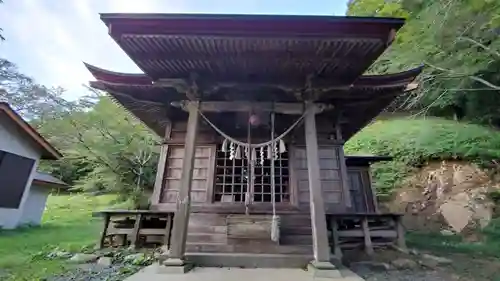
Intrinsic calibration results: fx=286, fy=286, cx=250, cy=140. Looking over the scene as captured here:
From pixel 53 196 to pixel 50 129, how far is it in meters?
4.32

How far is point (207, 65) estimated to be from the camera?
4051 mm

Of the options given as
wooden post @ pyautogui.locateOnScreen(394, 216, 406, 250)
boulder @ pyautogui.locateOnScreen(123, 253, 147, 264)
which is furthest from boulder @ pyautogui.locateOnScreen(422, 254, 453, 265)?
boulder @ pyautogui.locateOnScreen(123, 253, 147, 264)

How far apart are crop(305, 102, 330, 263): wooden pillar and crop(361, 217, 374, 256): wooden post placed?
1.84 meters

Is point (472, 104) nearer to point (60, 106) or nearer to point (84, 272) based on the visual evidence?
point (84, 272)

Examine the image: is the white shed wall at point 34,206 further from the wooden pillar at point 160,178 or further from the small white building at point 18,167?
the wooden pillar at point 160,178

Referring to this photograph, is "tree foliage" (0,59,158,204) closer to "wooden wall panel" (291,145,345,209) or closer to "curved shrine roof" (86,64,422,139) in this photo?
"curved shrine roof" (86,64,422,139)

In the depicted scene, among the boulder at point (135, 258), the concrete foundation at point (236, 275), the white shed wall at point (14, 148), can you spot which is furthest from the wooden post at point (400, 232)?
the white shed wall at point (14, 148)

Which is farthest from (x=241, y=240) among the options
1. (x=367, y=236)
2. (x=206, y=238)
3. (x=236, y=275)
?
(x=367, y=236)

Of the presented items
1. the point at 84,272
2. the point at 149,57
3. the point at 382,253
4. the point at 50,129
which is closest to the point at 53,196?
the point at 50,129

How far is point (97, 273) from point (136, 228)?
1414 millimetres

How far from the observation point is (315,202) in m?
3.78

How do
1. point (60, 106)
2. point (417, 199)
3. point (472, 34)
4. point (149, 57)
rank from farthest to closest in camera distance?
1. point (60, 106)
2. point (417, 199)
3. point (472, 34)
4. point (149, 57)

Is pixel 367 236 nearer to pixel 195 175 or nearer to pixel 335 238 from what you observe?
pixel 335 238

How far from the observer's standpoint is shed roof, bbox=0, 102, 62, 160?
8145mm
